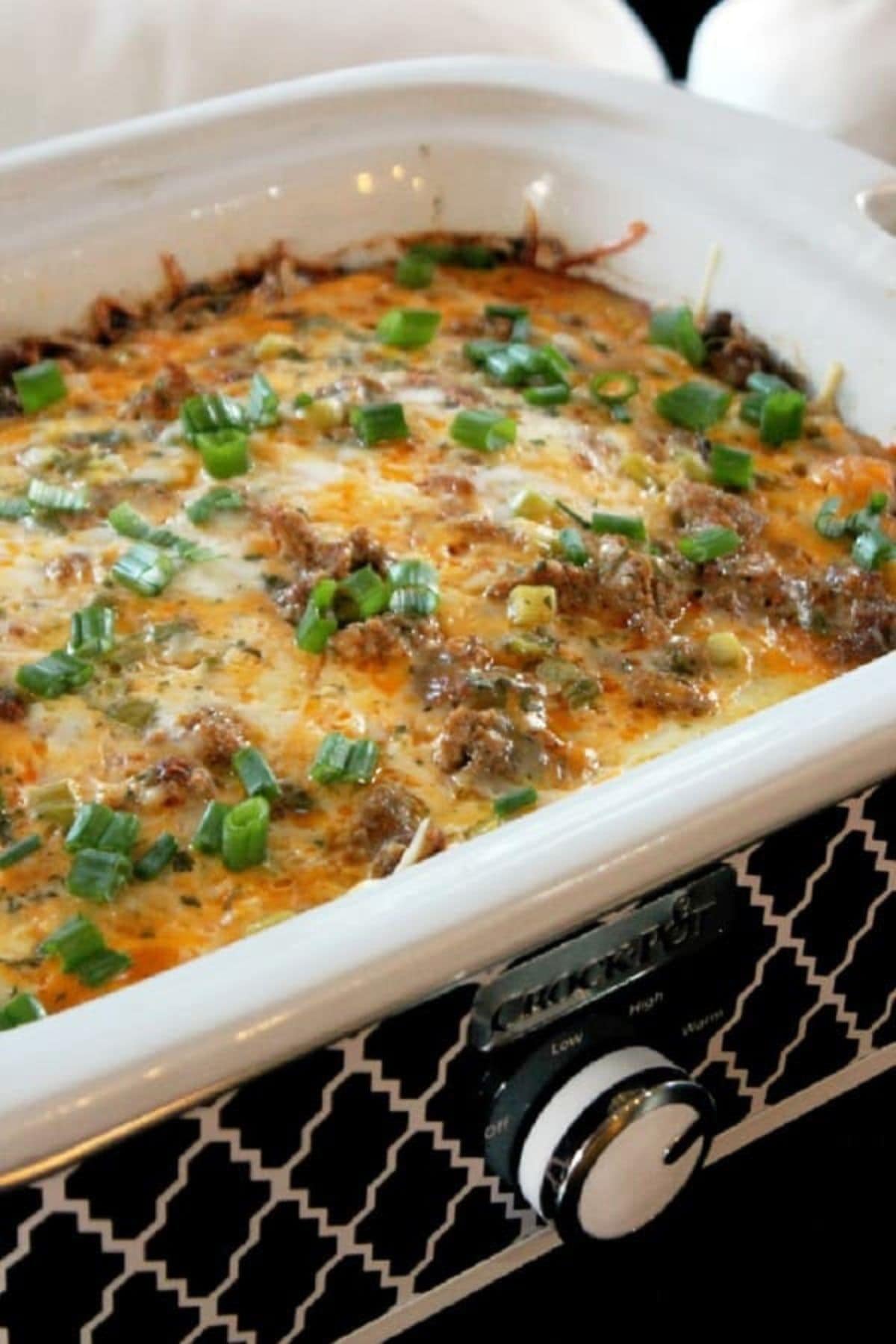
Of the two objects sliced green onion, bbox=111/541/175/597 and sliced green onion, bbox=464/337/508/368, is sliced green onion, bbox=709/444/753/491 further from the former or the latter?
sliced green onion, bbox=111/541/175/597

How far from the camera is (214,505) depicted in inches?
54.2

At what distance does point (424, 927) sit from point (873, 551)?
26.4 inches

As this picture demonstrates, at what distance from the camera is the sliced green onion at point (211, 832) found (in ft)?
3.54

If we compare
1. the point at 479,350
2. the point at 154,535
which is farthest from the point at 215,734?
the point at 479,350

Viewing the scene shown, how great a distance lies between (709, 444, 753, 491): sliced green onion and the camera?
1438 mm

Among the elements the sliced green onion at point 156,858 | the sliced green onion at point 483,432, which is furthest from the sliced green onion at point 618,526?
the sliced green onion at point 156,858

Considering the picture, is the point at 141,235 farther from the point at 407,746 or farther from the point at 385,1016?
the point at 385,1016

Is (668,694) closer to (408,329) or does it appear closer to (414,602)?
(414,602)

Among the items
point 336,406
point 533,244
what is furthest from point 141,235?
point 533,244

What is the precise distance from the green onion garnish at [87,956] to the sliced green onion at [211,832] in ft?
0.36

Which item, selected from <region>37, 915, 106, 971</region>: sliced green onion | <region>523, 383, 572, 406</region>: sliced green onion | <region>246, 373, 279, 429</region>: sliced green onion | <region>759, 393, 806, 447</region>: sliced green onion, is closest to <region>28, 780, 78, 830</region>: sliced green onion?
<region>37, 915, 106, 971</region>: sliced green onion

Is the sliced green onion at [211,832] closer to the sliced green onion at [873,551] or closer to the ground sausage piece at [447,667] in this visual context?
the ground sausage piece at [447,667]

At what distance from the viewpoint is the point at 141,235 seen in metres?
1.58

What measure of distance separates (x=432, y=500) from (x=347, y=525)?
0.07 m
